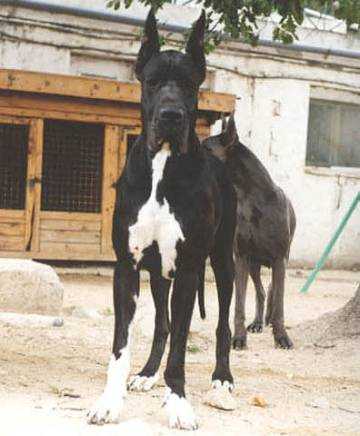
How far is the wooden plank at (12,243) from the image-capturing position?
1387cm

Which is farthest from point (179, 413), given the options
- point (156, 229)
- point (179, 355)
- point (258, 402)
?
point (156, 229)

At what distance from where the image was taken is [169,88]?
4.57m

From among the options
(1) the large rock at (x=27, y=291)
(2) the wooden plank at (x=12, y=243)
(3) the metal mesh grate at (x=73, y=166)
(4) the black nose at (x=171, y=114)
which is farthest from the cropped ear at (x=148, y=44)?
(3) the metal mesh grate at (x=73, y=166)

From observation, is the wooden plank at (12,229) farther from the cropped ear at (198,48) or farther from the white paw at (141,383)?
the cropped ear at (198,48)

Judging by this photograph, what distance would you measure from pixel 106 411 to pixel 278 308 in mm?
3744

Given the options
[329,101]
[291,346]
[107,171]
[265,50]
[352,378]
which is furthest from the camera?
[329,101]

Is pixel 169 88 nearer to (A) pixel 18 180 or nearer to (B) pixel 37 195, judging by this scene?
(B) pixel 37 195

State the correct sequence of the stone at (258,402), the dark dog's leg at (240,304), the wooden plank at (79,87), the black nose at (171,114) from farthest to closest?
the wooden plank at (79,87) → the dark dog's leg at (240,304) → the stone at (258,402) → the black nose at (171,114)

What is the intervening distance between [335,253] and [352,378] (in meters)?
13.0

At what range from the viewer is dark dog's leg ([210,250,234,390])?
5297 millimetres

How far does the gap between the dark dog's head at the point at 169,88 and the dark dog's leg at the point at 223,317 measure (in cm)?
105

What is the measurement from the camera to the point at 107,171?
14.4 meters

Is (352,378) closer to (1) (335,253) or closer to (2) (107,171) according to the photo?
(2) (107,171)

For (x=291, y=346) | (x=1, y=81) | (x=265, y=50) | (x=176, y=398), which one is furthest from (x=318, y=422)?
(x=265, y=50)
